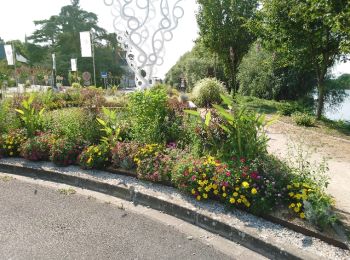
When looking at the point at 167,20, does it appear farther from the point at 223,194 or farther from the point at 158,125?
the point at 223,194

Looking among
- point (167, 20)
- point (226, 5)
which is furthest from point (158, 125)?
point (226, 5)

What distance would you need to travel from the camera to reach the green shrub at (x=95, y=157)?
4.97 metres

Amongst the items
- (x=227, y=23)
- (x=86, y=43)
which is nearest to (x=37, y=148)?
(x=227, y=23)

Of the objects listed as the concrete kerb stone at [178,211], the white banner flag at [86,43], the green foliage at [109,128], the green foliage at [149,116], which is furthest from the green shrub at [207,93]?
the white banner flag at [86,43]

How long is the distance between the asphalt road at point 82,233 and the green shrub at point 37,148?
123cm

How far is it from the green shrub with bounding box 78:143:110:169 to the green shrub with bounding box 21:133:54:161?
0.86m

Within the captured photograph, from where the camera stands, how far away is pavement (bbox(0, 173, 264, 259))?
3.06 metres

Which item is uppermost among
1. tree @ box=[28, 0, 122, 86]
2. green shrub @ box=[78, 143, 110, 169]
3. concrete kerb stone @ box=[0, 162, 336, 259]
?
tree @ box=[28, 0, 122, 86]

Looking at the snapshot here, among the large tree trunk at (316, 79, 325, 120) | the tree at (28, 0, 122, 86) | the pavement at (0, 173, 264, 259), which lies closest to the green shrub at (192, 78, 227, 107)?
the large tree trunk at (316, 79, 325, 120)

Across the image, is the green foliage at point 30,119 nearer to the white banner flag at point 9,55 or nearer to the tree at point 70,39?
the white banner flag at point 9,55

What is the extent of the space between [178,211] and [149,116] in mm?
2202

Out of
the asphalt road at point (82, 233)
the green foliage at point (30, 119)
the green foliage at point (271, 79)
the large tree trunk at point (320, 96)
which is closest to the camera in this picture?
the asphalt road at point (82, 233)

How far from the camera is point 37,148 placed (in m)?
5.54

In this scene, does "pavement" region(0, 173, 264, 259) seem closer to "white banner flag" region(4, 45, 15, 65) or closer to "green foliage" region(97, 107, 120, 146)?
"green foliage" region(97, 107, 120, 146)
